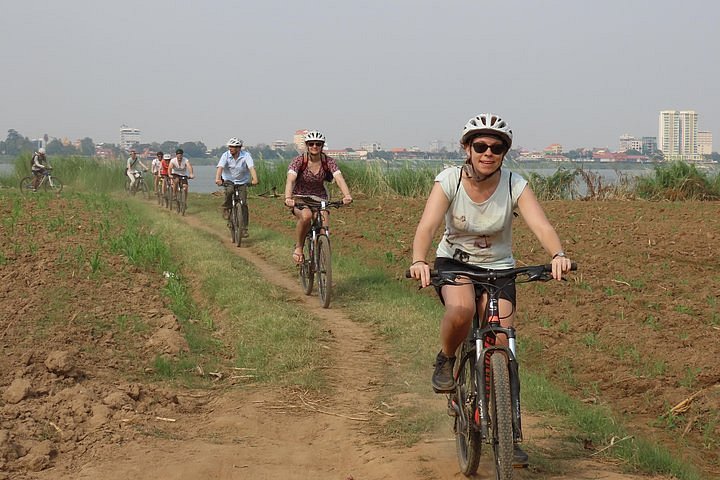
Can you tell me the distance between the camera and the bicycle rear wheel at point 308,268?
11930 millimetres

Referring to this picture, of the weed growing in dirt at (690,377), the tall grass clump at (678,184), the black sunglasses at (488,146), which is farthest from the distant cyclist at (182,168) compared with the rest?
the black sunglasses at (488,146)

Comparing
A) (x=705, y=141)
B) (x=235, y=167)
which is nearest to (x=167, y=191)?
(x=235, y=167)

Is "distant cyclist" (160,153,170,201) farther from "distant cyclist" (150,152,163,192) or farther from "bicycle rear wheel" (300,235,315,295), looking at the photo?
"bicycle rear wheel" (300,235,315,295)

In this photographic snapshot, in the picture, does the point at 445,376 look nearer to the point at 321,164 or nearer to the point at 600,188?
the point at 321,164

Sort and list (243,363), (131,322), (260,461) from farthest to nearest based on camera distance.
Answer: (131,322) → (243,363) → (260,461)

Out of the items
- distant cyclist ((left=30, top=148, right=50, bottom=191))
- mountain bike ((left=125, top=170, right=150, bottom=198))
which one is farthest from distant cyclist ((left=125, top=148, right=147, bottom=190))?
distant cyclist ((left=30, top=148, right=50, bottom=191))

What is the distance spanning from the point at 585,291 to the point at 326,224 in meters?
3.36

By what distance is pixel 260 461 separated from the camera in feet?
19.7

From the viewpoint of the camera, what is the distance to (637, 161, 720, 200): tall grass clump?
27312mm

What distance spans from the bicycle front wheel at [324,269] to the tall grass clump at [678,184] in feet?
59.7

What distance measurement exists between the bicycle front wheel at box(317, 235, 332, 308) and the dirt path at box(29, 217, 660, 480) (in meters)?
2.99

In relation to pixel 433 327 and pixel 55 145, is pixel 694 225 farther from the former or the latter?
pixel 55 145

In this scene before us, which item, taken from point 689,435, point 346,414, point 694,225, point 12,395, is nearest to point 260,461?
point 346,414

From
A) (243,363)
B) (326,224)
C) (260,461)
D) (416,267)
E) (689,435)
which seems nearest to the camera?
(416,267)
